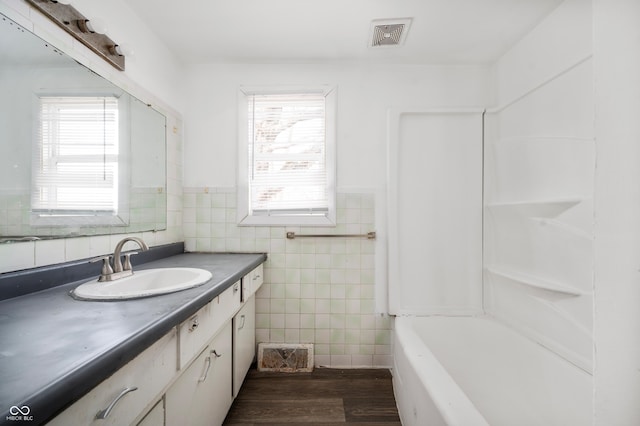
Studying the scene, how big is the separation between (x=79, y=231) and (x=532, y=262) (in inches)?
94.1

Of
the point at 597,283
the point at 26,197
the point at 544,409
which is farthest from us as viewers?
the point at 544,409

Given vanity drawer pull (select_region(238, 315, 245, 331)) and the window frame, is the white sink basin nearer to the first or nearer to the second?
the window frame

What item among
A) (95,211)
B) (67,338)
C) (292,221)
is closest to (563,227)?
(292,221)

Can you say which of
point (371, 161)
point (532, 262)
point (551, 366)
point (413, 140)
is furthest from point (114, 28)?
point (551, 366)

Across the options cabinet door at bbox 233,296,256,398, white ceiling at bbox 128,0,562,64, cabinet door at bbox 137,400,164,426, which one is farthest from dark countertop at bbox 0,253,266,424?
white ceiling at bbox 128,0,562,64

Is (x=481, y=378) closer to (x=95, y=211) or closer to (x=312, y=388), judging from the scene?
(x=312, y=388)

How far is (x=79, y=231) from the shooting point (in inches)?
49.1

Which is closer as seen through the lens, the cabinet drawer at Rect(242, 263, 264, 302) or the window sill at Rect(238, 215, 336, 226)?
the cabinet drawer at Rect(242, 263, 264, 302)

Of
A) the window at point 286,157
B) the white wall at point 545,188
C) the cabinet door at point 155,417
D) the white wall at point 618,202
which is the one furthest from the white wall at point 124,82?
the white wall at point 545,188

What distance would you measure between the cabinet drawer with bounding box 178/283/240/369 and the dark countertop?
81mm

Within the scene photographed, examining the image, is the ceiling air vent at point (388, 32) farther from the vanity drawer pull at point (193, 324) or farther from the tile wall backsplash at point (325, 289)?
the vanity drawer pull at point (193, 324)

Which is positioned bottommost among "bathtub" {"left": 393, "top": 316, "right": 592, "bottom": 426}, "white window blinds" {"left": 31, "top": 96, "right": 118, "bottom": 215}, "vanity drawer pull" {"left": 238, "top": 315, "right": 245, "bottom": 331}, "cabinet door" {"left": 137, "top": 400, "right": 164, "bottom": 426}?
"bathtub" {"left": 393, "top": 316, "right": 592, "bottom": 426}

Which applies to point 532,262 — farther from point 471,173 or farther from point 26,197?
point 26,197

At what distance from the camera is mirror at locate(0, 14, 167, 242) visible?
3.14 feet
